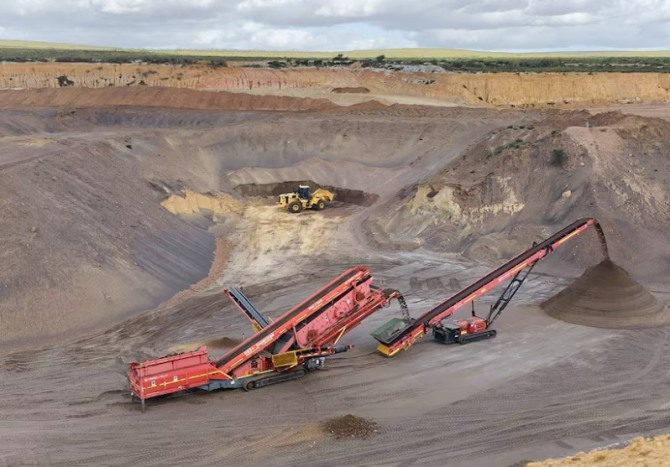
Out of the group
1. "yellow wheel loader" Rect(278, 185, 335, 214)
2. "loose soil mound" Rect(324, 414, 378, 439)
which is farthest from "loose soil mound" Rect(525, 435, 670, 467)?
"yellow wheel loader" Rect(278, 185, 335, 214)

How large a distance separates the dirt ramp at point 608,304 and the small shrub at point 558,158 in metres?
11.3

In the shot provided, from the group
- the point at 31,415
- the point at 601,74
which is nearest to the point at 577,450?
the point at 31,415

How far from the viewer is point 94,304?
21.2 meters

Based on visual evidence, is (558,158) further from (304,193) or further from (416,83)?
(416,83)

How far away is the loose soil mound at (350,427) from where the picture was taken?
13.4 metres

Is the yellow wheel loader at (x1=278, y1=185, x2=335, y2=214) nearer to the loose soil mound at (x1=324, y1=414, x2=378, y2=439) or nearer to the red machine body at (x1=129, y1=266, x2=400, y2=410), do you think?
the red machine body at (x1=129, y1=266, x2=400, y2=410)

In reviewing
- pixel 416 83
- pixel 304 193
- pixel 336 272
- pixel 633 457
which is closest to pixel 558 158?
pixel 336 272

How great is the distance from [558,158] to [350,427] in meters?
21.8

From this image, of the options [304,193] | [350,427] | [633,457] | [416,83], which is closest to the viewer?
[633,457]

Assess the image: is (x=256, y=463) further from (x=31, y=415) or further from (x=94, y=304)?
(x=94, y=304)

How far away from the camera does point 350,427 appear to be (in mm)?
13625

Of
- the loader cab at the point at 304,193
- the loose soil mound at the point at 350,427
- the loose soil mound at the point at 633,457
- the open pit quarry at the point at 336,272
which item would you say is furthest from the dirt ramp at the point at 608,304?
the loader cab at the point at 304,193

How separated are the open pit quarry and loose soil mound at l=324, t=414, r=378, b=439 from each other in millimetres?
66

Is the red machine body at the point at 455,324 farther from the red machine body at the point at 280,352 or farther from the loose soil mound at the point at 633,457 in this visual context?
the loose soil mound at the point at 633,457
